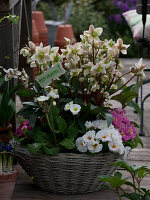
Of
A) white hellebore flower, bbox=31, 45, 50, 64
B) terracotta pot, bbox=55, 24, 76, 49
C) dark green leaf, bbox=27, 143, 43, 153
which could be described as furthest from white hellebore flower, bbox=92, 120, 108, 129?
terracotta pot, bbox=55, 24, 76, 49

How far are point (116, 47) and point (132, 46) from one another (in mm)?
4378

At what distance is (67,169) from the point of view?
2.07m

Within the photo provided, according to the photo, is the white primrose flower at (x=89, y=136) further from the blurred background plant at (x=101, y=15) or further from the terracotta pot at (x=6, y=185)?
the blurred background plant at (x=101, y=15)

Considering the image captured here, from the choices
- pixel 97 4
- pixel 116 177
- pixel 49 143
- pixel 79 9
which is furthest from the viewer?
pixel 97 4

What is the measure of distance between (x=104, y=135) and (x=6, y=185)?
47 cm

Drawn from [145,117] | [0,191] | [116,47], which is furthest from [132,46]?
[0,191]

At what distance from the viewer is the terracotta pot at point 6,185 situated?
195cm

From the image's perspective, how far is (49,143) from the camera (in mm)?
2119

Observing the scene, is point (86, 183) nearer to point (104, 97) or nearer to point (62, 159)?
Answer: point (62, 159)

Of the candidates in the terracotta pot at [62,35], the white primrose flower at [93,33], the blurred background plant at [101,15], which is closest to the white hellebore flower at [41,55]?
the white primrose flower at [93,33]

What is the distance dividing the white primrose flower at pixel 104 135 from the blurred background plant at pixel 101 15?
Answer: 449cm

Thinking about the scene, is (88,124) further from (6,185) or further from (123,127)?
(6,185)

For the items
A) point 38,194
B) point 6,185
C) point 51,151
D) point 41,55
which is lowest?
point 38,194

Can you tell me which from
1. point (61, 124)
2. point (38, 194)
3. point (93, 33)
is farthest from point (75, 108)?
point (38, 194)
